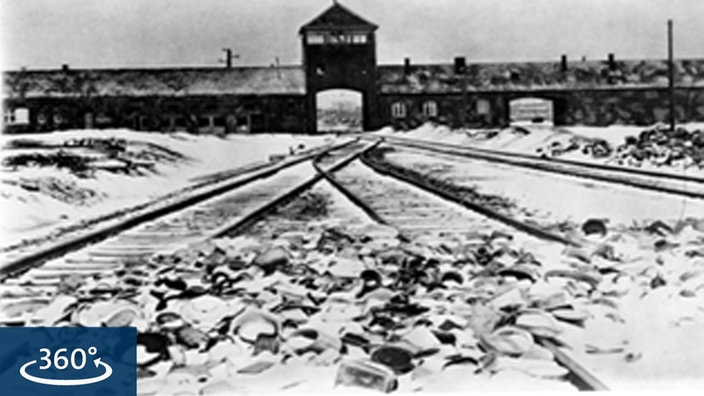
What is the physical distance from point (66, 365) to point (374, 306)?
970 millimetres

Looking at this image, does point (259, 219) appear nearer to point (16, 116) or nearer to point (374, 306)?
point (374, 306)

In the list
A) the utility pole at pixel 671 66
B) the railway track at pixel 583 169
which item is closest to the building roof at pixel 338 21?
the railway track at pixel 583 169

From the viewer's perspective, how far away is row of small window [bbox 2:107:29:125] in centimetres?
280

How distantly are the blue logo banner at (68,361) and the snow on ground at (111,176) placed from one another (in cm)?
46

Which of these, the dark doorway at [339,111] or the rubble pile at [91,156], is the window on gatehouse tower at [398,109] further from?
the rubble pile at [91,156]

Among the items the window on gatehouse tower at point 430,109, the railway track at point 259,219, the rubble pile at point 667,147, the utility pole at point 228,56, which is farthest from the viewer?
the window on gatehouse tower at point 430,109

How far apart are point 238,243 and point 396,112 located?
96 cm

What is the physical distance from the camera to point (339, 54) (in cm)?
305

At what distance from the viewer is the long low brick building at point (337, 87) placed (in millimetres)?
3021

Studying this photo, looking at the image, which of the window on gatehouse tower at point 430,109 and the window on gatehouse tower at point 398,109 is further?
the window on gatehouse tower at point 430,109

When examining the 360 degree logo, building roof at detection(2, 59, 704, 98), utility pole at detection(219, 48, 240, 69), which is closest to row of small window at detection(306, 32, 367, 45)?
building roof at detection(2, 59, 704, 98)

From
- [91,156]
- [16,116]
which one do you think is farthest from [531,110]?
[16,116]

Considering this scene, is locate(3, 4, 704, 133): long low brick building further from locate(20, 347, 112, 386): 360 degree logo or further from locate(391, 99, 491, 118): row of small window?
locate(20, 347, 112, 386): 360 degree logo

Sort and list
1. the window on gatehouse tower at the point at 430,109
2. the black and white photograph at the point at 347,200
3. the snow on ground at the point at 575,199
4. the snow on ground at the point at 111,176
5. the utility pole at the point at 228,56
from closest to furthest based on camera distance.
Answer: the black and white photograph at the point at 347,200
the snow on ground at the point at 111,176
the snow on ground at the point at 575,199
the utility pole at the point at 228,56
the window on gatehouse tower at the point at 430,109
